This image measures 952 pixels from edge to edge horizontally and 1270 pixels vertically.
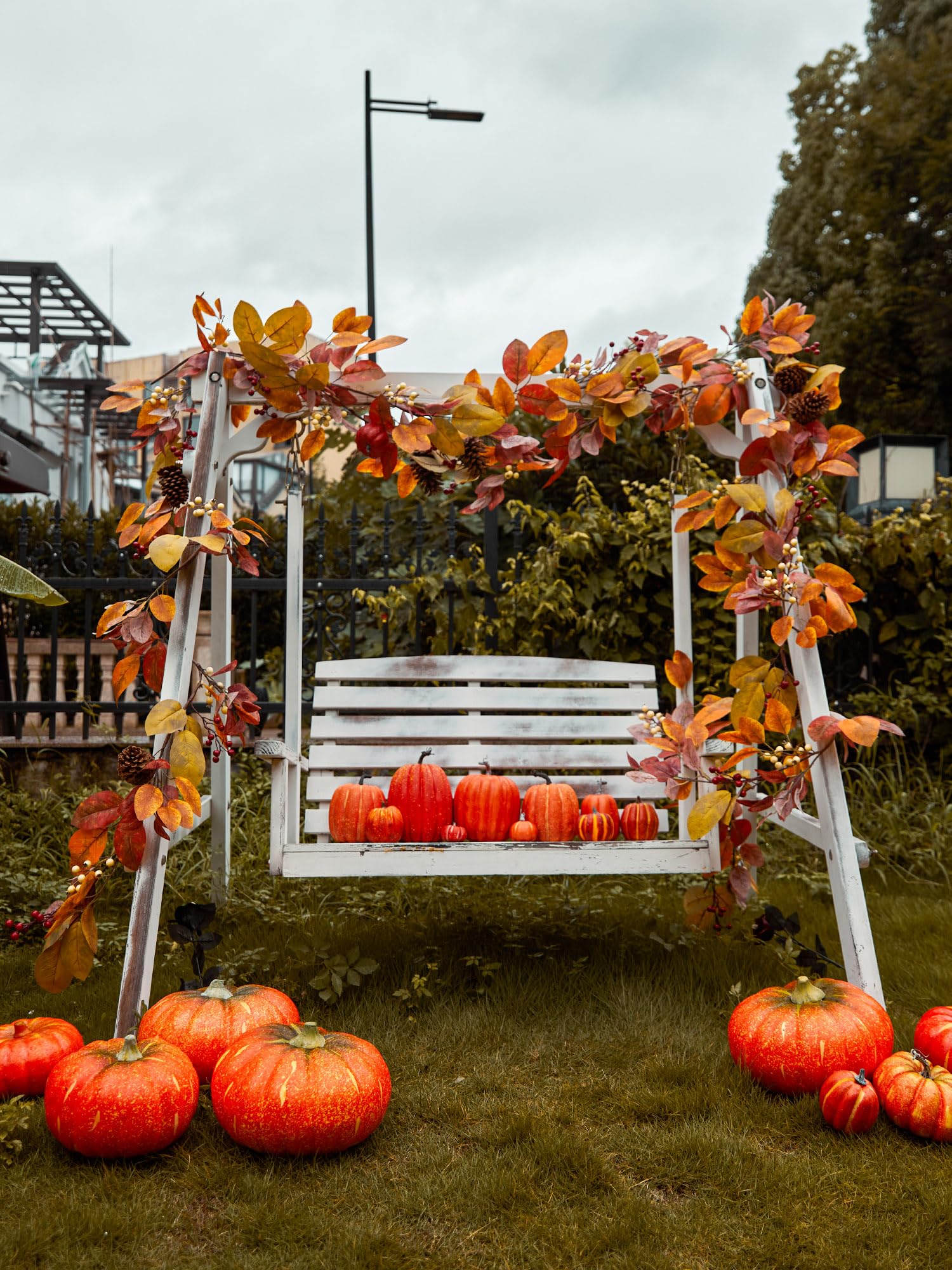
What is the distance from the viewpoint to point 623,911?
3.50m

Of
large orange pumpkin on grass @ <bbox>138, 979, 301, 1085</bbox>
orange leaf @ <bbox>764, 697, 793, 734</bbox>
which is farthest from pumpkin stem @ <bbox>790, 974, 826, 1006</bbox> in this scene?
large orange pumpkin on grass @ <bbox>138, 979, 301, 1085</bbox>

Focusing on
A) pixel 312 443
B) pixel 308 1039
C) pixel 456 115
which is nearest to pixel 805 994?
pixel 308 1039

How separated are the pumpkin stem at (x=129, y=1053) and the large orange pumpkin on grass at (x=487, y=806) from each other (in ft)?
4.18

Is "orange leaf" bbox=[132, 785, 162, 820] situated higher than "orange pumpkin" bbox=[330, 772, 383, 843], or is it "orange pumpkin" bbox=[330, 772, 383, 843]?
"orange leaf" bbox=[132, 785, 162, 820]

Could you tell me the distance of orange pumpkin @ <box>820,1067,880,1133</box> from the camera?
1898 mm

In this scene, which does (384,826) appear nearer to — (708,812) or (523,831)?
(523,831)

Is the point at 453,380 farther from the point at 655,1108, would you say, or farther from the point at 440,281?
the point at 440,281

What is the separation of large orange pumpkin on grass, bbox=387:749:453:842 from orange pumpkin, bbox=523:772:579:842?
10.3 inches

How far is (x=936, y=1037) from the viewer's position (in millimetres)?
2127

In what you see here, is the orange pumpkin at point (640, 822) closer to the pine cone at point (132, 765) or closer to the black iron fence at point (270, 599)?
the pine cone at point (132, 765)

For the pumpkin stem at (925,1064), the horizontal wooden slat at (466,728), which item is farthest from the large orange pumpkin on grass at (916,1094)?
the horizontal wooden slat at (466,728)

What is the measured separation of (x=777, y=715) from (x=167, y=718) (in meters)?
1.48

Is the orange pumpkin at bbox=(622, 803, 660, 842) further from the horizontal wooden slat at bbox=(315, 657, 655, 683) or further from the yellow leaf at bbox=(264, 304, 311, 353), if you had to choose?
the yellow leaf at bbox=(264, 304, 311, 353)

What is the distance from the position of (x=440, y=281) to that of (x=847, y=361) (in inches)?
293
